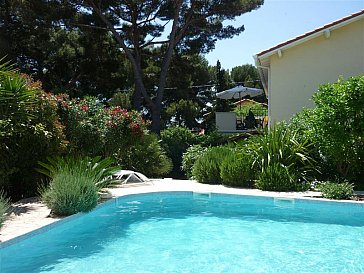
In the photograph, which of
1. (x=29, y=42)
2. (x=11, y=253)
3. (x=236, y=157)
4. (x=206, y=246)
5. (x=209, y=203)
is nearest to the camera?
(x=11, y=253)

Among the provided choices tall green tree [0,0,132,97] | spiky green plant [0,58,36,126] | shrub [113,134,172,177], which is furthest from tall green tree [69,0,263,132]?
spiky green plant [0,58,36,126]

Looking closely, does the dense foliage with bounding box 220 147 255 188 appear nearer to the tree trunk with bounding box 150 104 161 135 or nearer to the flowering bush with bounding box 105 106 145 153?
the flowering bush with bounding box 105 106 145 153

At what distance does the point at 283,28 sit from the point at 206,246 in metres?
16.6

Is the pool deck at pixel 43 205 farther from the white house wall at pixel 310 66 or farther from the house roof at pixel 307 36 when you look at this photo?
the house roof at pixel 307 36

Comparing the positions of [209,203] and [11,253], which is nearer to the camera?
[11,253]

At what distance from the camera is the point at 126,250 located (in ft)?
24.9

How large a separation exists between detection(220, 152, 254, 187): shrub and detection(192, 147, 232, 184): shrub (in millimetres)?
496

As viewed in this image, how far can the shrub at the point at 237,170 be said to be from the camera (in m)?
13.3

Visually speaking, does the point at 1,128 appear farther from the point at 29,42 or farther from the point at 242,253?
the point at 29,42

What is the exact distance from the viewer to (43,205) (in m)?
9.73

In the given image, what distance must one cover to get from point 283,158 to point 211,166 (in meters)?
2.66

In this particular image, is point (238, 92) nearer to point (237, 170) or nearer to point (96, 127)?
point (237, 170)

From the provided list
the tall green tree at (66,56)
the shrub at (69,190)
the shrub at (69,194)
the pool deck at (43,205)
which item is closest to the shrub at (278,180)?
the pool deck at (43,205)

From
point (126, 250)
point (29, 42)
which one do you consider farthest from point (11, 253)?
point (29, 42)
